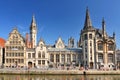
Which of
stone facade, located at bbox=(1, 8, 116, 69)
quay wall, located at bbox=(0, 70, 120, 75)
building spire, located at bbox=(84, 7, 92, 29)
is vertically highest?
building spire, located at bbox=(84, 7, 92, 29)

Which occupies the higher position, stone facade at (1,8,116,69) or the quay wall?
stone facade at (1,8,116,69)

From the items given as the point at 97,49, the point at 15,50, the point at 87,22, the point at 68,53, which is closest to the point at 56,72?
the point at 15,50

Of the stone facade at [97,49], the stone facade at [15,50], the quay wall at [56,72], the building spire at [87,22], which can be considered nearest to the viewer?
the quay wall at [56,72]

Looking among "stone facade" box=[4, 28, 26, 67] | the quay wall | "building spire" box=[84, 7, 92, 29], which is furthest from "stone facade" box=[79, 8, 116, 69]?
"stone facade" box=[4, 28, 26, 67]

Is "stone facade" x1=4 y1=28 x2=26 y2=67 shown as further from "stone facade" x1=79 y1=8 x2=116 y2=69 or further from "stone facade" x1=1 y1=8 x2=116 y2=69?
"stone facade" x1=79 y1=8 x2=116 y2=69

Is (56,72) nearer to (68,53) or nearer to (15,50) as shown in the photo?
(15,50)

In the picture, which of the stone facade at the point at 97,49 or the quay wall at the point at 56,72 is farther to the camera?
the stone facade at the point at 97,49

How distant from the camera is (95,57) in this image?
343ft

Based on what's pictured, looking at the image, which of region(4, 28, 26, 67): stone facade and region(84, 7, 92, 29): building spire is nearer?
region(4, 28, 26, 67): stone facade

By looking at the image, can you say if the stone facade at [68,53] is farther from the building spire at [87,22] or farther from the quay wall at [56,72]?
the quay wall at [56,72]

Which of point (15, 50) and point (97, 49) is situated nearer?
point (15, 50)

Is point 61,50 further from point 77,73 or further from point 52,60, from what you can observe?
point 77,73

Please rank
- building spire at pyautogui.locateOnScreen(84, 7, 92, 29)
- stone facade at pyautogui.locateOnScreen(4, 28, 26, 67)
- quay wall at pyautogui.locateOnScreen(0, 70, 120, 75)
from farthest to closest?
1. building spire at pyautogui.locateOnScreen(84, 7, 92, 29)
2. stone facade at pyautogui.locateOnScreen(4, 28, 26, 67)
3. quay wall at pyautogui.locateOnScreen(0, 70, 120, 75)

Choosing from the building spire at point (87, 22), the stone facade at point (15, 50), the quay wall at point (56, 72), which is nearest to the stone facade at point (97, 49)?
the building spire at point (87, 22)
